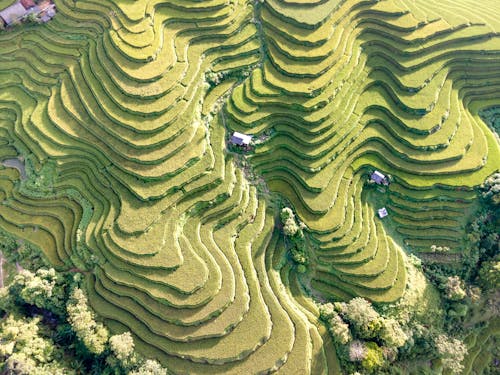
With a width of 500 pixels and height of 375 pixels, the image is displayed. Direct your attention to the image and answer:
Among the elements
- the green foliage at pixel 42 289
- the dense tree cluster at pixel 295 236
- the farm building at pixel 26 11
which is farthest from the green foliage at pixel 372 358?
the farm building at pixel 26 11

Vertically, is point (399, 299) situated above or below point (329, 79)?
below

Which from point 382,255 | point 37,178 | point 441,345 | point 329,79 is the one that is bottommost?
point 441,345

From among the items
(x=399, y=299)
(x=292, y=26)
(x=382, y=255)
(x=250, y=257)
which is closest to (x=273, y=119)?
(x=292, y=26)

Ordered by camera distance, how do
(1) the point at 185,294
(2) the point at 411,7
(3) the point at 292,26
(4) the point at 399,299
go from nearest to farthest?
(1) the point at 185,294 → (4) the point at 399,299 → (3) the point at 292,26 → (2) the point at 411,7

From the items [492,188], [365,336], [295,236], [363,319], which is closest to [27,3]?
[295,236]

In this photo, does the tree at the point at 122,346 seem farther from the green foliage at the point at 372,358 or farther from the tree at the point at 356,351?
the green foliage at the point at 372,358

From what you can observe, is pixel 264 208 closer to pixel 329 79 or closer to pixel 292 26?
pixel 329 79

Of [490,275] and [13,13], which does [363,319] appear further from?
[13,13]
